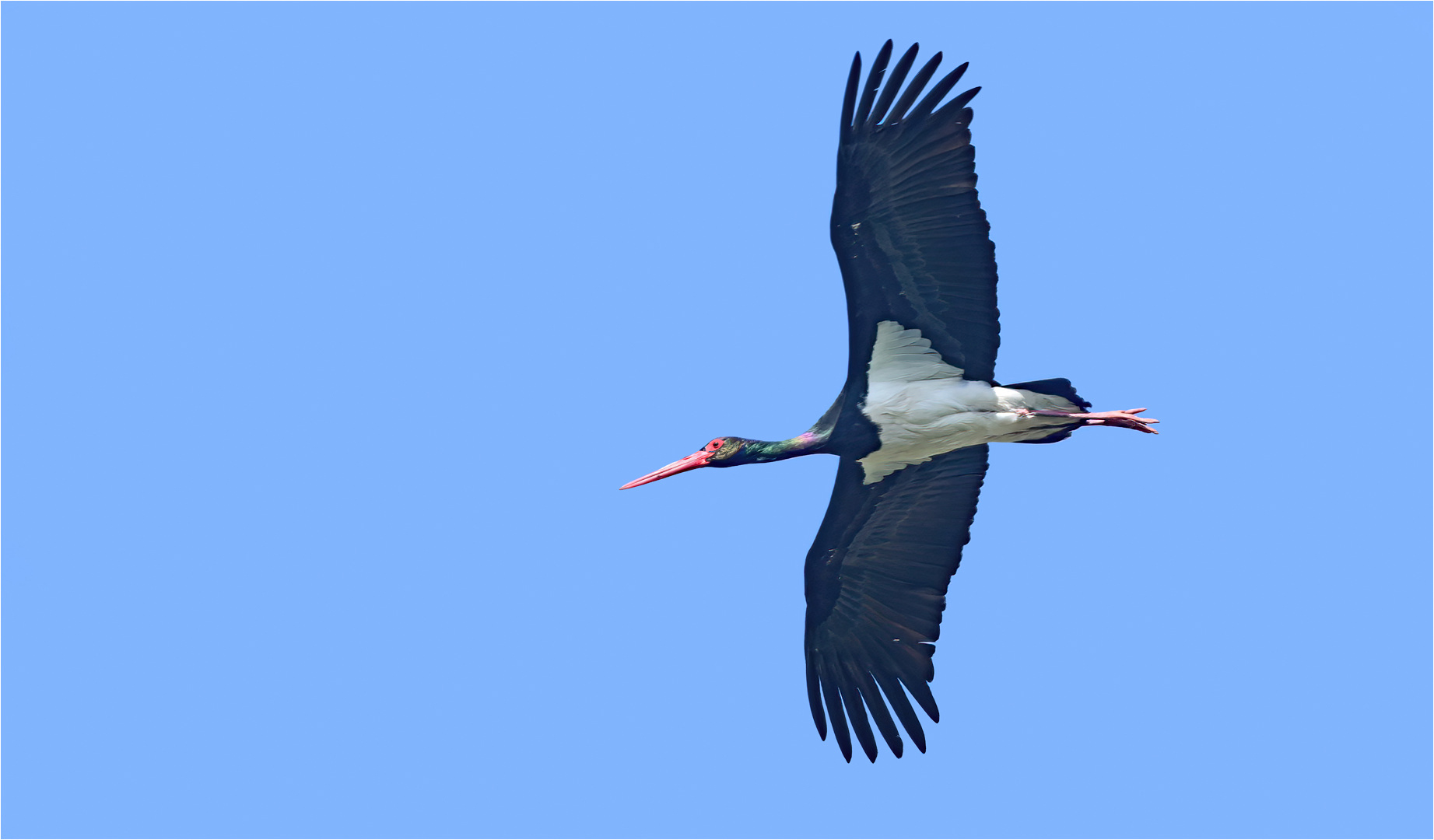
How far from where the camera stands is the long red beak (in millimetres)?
13344

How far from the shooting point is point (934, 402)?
12273mm

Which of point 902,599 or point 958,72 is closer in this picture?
point 958,72

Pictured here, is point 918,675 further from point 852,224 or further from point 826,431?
point 852,224

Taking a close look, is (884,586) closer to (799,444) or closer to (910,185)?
(799,444)

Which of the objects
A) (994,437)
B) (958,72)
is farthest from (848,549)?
(958,72)

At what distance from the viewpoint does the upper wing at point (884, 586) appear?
1307 centimetres

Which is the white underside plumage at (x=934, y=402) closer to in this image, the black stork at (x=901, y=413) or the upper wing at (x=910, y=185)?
the black stork at (x=901, y=413)

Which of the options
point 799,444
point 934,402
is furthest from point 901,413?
point 799,444

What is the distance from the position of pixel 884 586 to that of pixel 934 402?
176cm

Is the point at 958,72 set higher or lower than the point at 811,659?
higher

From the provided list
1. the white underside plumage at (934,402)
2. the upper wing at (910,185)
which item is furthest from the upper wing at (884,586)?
the upper wing at (910,185)

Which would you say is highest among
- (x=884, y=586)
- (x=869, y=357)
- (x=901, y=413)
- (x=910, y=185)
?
(x=910, y=185)

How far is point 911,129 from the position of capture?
11750 millimetres

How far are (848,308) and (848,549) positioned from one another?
212cm
